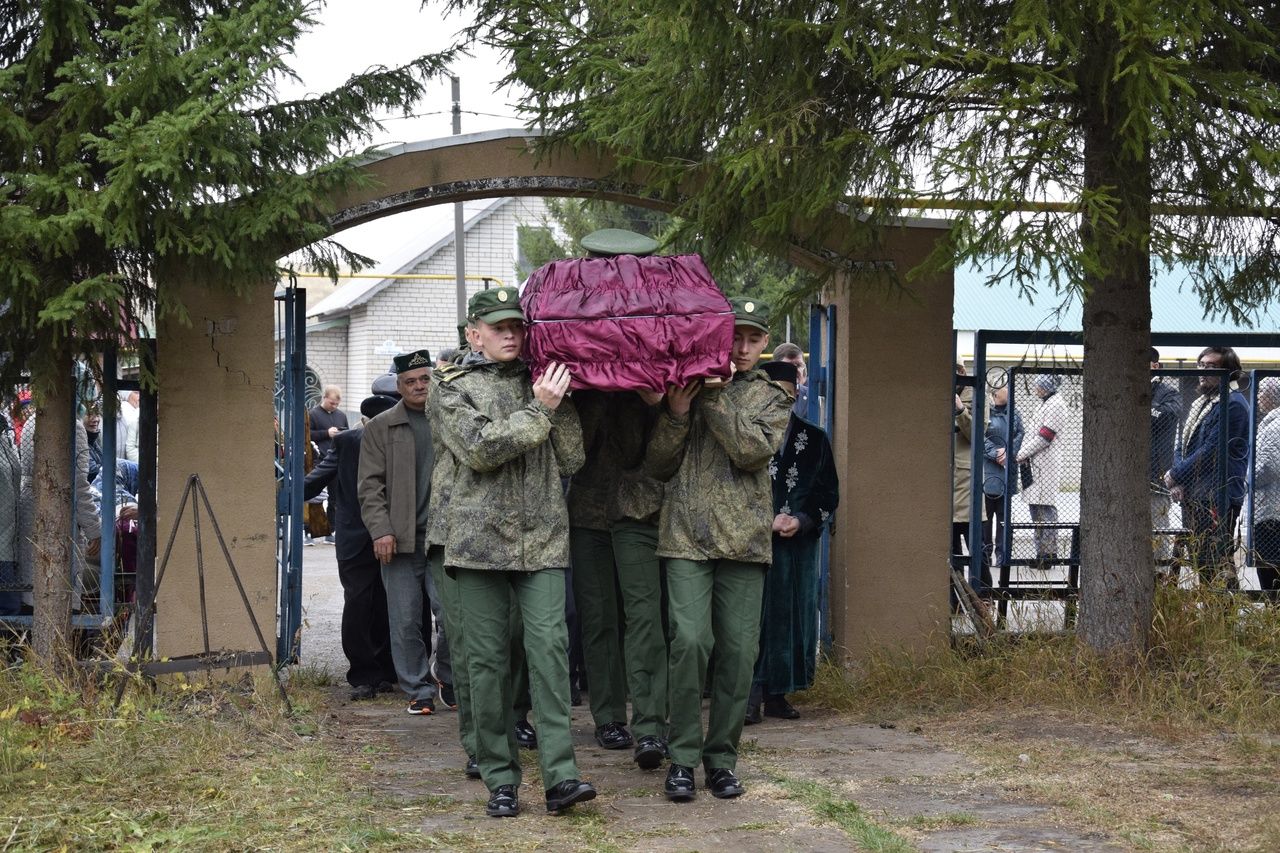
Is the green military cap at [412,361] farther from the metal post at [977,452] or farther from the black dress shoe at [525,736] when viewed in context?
the metal post at [977,452]

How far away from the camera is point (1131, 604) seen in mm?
7078

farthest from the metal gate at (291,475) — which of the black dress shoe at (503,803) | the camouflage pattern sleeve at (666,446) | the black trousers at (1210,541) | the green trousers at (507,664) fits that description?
the black trousers at (1210,541)

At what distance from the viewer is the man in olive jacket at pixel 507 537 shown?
17.1ft

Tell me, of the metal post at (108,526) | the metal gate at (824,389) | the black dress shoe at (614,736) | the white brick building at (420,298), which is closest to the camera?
the black dress shoe at (614,736)

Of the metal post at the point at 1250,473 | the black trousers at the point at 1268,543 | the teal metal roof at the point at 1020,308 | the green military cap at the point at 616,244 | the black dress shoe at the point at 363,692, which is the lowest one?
the black dress shoe at the point at 363,692

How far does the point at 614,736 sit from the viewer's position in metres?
6.50

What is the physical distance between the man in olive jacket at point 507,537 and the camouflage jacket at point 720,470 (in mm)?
413

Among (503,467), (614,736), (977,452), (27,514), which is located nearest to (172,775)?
(503,467)

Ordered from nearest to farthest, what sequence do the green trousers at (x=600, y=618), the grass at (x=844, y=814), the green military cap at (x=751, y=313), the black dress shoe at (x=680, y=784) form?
the grass at (x=844, y=814) < the black dress shoe at (x=680, y=784) < the green military cap at (x=751, y=313) < the green trousers at (x=600, y=618)

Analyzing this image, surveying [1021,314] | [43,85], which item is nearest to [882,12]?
[43,85]

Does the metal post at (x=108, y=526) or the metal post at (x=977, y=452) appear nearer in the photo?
the metal post at (x=108, y=526)

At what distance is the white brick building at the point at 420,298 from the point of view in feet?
104

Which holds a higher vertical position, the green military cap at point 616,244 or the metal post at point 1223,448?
the green military cap at point 616,244

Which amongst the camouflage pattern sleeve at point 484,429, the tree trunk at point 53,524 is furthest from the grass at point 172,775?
the camouflage pattern sleeve at point 484,429
